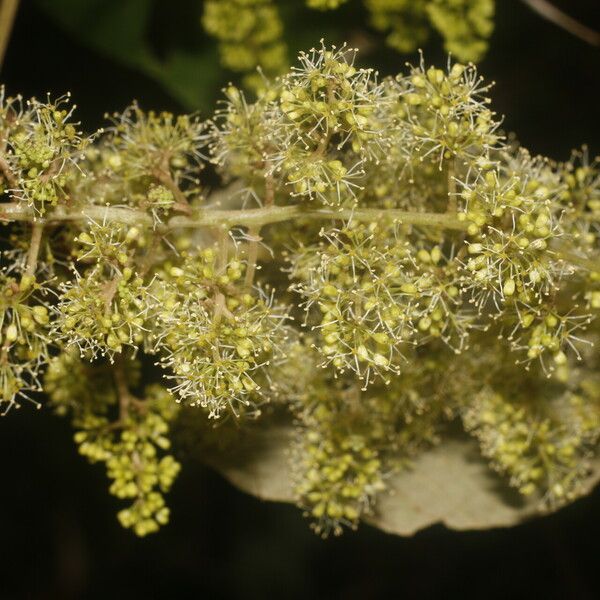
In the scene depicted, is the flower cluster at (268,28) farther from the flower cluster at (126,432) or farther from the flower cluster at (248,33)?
the flower cluster at (126,432)

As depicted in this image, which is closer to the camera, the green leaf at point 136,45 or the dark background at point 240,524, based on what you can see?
the green leaf at point 136,45

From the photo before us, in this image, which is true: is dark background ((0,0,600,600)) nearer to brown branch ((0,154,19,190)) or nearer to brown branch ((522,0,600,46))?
brown branch ((522,0,600,46))

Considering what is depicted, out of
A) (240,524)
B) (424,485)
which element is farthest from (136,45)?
(240,524)

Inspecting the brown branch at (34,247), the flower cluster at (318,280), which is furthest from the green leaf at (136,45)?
the brown branch at (34,247)

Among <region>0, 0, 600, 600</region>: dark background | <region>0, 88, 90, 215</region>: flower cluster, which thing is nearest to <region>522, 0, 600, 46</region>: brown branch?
<region>0, 0, 600, 600</region>: dark background

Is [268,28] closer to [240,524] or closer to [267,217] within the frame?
[267,217]

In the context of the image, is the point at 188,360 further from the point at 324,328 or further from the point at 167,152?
the point at 167,152
